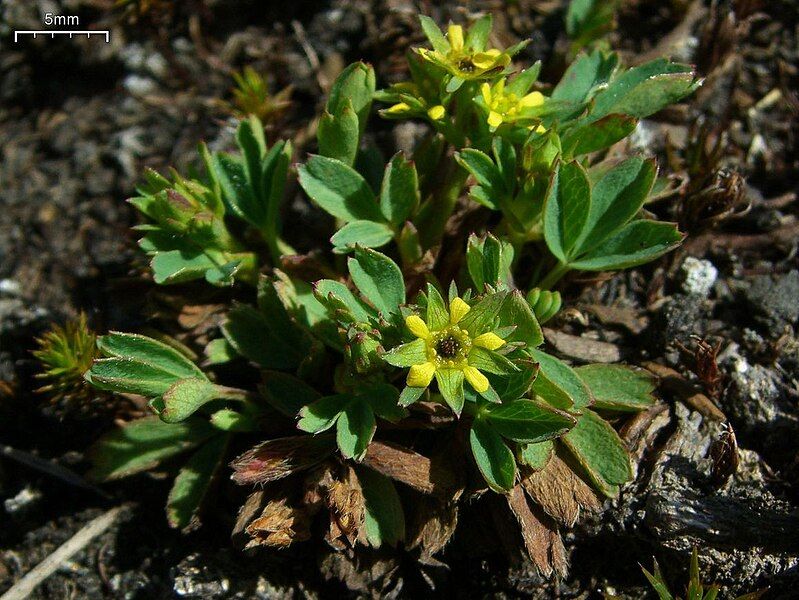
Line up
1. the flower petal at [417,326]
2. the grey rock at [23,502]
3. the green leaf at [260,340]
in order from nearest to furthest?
the flower petal at [417,326] → the green leaf at [260,340] → the grey rock at [23,502]

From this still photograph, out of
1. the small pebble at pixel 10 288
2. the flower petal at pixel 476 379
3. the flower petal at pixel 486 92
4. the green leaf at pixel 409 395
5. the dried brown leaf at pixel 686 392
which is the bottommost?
the small pebble at pixel 10 288

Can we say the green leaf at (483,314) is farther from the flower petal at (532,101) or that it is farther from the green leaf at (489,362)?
the flower petal at (532,101)

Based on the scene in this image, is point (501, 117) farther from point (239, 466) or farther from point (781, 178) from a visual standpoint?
point (781, 178)

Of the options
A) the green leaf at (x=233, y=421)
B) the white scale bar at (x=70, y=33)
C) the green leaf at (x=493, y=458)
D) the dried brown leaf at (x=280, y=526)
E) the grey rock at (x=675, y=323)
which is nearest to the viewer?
the green leaf at (x=493, y=458)

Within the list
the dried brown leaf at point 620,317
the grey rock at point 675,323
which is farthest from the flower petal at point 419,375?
the grey rock at point 675,323

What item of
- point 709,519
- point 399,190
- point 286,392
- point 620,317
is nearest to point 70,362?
point 286,392

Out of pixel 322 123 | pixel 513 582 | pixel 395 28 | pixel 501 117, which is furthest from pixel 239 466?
pixel 395 28

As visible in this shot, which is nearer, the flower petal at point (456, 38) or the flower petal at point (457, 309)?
the flower petal at point (457, 309)
